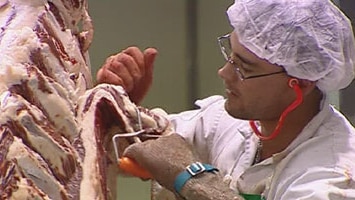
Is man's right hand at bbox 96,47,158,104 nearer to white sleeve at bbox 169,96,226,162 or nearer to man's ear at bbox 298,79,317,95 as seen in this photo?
white sleeve at bbox 169,96,226,162

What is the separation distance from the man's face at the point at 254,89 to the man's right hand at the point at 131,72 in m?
0.14

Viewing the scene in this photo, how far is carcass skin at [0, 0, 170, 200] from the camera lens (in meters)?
0.97

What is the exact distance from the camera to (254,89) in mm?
1246

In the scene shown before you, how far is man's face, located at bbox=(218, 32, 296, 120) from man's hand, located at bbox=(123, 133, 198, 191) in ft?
0.57

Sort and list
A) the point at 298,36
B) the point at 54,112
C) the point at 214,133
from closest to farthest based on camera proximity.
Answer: the point at 54,112 → the point at 298,36 → the point at 214,133

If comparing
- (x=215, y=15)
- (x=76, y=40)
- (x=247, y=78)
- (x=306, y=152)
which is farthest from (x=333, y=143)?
(x=215, y=15)

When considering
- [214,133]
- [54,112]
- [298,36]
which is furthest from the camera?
[214,133]

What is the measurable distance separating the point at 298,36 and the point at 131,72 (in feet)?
0.95

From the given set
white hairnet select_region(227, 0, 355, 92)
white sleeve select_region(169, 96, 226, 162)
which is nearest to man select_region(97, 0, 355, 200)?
white hairnet select_region(227, 0, 355, 92)

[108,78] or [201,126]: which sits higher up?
[108,78]

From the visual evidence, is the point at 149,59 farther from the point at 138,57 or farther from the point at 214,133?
the point at 214,133

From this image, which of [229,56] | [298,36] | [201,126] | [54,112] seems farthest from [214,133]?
[54,112]

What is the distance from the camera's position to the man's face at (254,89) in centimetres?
124

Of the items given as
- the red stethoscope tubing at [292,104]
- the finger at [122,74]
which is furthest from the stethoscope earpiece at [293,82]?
the finger at [122,74]
